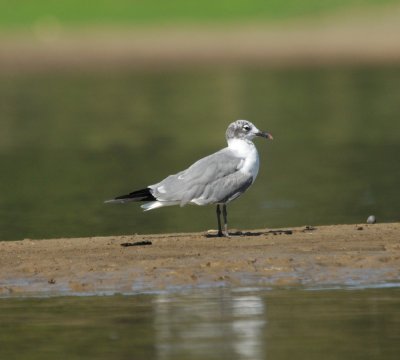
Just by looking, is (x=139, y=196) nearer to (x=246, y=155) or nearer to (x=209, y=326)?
(x=246, y=155)

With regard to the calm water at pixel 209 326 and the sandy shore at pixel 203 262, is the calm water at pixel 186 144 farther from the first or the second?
the calm water at pixel 209 326

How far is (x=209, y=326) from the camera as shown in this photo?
33.8ft

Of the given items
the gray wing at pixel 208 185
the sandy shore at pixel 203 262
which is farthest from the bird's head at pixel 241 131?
the sandy shore at pixel 203 262

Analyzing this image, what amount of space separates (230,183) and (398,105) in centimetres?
2610

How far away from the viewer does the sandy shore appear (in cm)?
1209

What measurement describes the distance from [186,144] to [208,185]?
1683 centimetres

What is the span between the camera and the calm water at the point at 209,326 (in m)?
9.57

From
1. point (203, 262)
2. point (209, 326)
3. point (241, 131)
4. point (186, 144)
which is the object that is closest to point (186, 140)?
point (186, 144)

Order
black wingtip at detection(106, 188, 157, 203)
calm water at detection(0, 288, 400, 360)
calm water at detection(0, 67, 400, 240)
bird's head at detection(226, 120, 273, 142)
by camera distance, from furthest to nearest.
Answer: calm water at detection(0, 67, 400, 240), bird's head at detection(226, 120, 273, 142), black wingtip at detection(106, 188, 157, 203), calm water at detection(0, 288, 400, 360)

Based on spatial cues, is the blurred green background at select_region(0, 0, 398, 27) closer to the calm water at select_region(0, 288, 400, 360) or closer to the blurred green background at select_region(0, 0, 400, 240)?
the blurred green background at select_region(0, 0, 400, 240)

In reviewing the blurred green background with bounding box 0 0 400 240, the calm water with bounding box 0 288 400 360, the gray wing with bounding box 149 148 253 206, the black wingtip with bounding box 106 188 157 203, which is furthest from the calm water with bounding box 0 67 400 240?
the calm water with bounding box 0 288 400 360

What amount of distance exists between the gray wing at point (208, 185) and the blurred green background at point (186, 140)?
11.1 ft

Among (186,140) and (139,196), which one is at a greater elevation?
(186,140)

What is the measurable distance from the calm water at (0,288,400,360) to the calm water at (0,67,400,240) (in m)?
5.95
